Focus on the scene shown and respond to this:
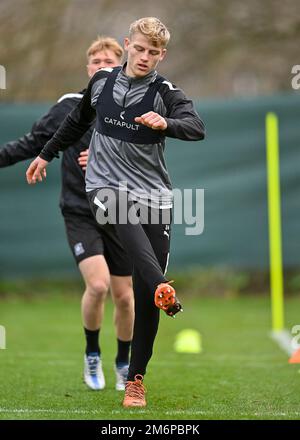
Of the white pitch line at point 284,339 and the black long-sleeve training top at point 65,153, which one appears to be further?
the white pitch line at point 284,339

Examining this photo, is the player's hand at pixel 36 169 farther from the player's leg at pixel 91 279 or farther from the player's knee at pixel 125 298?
the player's knee at pixel 125 298

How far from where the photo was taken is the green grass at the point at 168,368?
4.96 metres

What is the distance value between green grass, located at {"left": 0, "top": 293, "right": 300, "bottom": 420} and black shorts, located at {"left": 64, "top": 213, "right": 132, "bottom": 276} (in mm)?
739

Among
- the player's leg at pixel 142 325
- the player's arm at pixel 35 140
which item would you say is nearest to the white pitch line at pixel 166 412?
the player's leg at pixel 142 325

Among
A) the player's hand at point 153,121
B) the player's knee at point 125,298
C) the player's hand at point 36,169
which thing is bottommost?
the player's knee at point 125,298

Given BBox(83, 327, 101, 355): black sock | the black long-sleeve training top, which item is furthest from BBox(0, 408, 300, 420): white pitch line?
the black long-sleeve training top

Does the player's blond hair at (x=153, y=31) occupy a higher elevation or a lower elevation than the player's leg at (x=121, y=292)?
higher

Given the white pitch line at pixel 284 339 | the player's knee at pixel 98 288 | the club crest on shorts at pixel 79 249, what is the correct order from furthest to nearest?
1. the white pitch line at pixel 284 339
2. the club crest on shorts at pixel 79 249
3. the player's knee at pixel 98 288

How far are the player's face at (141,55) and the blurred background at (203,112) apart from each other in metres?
5.26

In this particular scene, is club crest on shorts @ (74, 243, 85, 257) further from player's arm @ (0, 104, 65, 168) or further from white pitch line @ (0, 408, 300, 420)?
white pitch line @ (0, 408, 300, 420)

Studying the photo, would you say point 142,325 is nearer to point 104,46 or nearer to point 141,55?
point 141,55

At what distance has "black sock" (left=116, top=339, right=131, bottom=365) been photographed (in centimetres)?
607

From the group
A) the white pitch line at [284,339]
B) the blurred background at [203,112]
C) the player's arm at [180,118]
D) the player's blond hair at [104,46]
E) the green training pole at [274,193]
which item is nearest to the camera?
the player's arm at [180,118]
